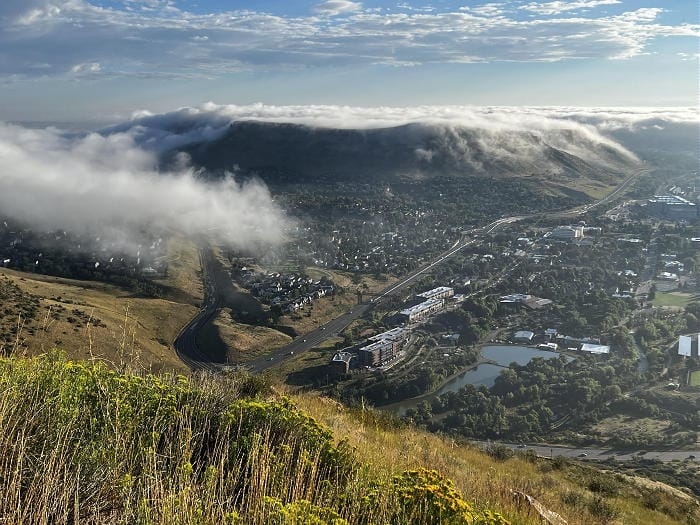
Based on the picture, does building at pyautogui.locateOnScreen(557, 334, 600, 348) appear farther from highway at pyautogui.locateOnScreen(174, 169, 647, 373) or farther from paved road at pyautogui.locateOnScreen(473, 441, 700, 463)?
highway at pyautogui.locateOnScreen(174, 169, 647, 373)

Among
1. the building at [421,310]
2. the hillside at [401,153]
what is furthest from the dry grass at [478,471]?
the hillside at [401,153]

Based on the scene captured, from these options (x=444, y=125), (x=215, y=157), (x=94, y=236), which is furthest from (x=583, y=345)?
(x=215, y=157)

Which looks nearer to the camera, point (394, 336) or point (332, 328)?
point (394, 336)

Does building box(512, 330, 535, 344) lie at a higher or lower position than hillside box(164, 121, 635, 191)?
lower

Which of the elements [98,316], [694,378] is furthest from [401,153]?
[98,316]

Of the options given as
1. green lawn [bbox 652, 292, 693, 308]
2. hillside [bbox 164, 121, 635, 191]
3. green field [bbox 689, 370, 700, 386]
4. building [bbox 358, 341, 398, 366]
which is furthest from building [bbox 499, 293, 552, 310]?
hillside [bbox 164, 121, 635, 191]

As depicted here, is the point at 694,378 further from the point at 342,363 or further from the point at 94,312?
the point at 94,312
